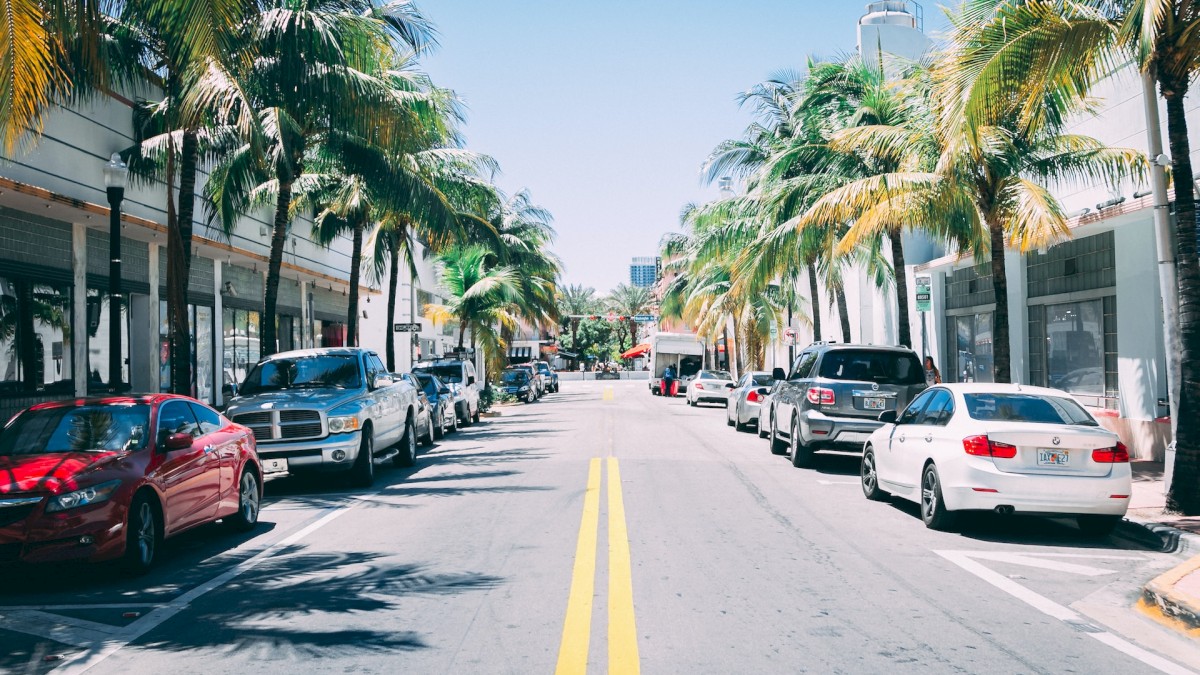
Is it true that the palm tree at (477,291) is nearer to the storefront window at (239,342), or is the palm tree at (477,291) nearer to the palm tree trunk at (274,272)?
the storefront window at (239,342)

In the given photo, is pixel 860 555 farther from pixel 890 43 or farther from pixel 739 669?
pixel 890 43

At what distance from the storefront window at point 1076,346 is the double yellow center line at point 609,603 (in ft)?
40.3

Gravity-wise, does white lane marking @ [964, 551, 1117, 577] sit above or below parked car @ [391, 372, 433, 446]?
below

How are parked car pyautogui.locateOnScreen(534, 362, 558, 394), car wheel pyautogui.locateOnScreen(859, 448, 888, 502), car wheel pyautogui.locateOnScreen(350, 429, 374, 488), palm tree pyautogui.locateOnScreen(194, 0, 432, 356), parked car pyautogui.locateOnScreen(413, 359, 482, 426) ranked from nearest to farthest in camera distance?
car wheel pyautogui.locateOnScreen(859, 448, 888, 502) → car wheel pyautogui.locateOnScreen(350, 429, 374, 488) → palm tree pyautogui.locateOnScreen(194, 0, 432, 356) → parked car pyautogui.locateOnScreen(413, 359, 482, 426) → parked car pyautogui.locateOnScreen(534, 362, 558, 394)

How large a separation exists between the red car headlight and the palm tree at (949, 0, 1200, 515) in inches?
407

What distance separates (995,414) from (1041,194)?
633 centimetres

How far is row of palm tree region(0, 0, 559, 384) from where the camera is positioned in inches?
409

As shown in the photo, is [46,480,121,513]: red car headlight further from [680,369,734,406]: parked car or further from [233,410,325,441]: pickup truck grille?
[680,369,734,406]: parked car

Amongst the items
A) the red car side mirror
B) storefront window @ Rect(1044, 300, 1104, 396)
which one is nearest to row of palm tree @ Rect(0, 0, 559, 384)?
the red car side mirror

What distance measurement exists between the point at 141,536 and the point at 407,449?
9.11 meters

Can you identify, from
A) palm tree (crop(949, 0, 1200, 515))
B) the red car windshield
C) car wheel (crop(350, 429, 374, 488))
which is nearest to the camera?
the red car windshield

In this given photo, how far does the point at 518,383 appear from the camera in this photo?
4803cm

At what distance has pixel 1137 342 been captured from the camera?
58.7 feet

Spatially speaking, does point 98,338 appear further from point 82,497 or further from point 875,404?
point 875,404
